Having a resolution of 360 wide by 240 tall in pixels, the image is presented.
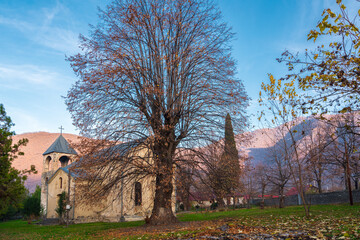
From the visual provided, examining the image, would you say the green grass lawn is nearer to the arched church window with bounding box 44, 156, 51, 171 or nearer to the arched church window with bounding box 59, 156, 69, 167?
the arched church window with bounding box 44, 156, 51, 171

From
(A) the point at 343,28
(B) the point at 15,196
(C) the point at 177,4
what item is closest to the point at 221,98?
(C) the point at 177,4

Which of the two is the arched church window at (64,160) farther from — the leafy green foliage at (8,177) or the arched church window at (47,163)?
the leafy green foliage at (8,177)

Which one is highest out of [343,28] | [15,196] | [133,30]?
[133,30]

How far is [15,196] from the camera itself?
64.5ft

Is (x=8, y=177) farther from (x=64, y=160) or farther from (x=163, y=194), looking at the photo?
(x=64, y=160)

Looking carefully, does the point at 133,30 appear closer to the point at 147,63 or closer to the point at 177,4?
the point at 147,63

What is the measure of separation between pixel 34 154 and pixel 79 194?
101516 mm

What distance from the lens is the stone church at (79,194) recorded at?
20.1m

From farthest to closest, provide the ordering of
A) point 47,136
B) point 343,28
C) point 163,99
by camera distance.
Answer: point 47,136 < point 163,99 < point 343,28

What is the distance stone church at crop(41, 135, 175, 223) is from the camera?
20147 mm

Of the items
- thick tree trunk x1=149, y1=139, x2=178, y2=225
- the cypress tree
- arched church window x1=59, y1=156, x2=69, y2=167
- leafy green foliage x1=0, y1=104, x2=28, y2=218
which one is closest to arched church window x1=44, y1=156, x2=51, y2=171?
arched church window x1=59, y1=156, x2=69, y2=167

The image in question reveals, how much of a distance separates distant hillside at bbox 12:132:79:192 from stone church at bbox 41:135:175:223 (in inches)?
1822

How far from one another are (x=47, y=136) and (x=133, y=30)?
122069 mm

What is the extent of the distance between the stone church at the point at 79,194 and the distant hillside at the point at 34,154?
46286mm
